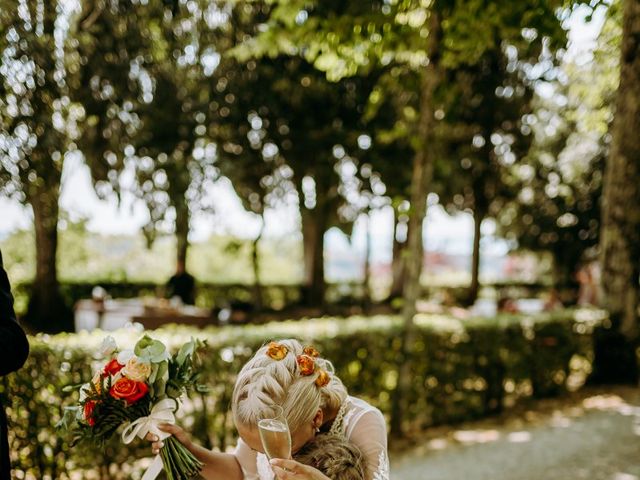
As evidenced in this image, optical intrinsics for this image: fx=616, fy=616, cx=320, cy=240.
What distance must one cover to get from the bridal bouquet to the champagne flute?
0.54 meters

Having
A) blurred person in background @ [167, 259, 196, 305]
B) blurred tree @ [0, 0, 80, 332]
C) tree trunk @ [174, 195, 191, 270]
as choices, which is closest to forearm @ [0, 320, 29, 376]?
blurred tree @ [0, 0, 80, 332]

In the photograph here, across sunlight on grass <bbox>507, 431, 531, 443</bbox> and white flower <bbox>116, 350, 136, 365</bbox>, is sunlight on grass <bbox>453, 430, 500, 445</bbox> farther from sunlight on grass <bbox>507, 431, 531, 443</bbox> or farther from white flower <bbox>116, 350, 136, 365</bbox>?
white flower <bbox>116, 350, 136, 365</bbox>

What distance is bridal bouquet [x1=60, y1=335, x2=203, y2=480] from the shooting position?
91.0 inches

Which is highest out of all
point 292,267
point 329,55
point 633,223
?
point 329,55

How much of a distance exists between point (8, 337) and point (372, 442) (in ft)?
4.87

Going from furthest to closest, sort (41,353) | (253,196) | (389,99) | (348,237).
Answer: (348,237), (253,196), (389,99), (41,353)

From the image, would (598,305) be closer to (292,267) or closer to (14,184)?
(14,184)

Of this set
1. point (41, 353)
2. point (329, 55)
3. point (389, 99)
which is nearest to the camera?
point (41, 353)

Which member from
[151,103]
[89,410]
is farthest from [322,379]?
[151,103]

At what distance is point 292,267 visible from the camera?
37625mm

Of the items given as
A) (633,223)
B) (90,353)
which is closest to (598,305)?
(633,223)

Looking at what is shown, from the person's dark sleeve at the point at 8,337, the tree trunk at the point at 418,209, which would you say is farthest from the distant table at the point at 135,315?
the person's dark sleeve at the point at 8,337

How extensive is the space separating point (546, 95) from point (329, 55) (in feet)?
47.5

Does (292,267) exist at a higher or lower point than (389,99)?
lower
